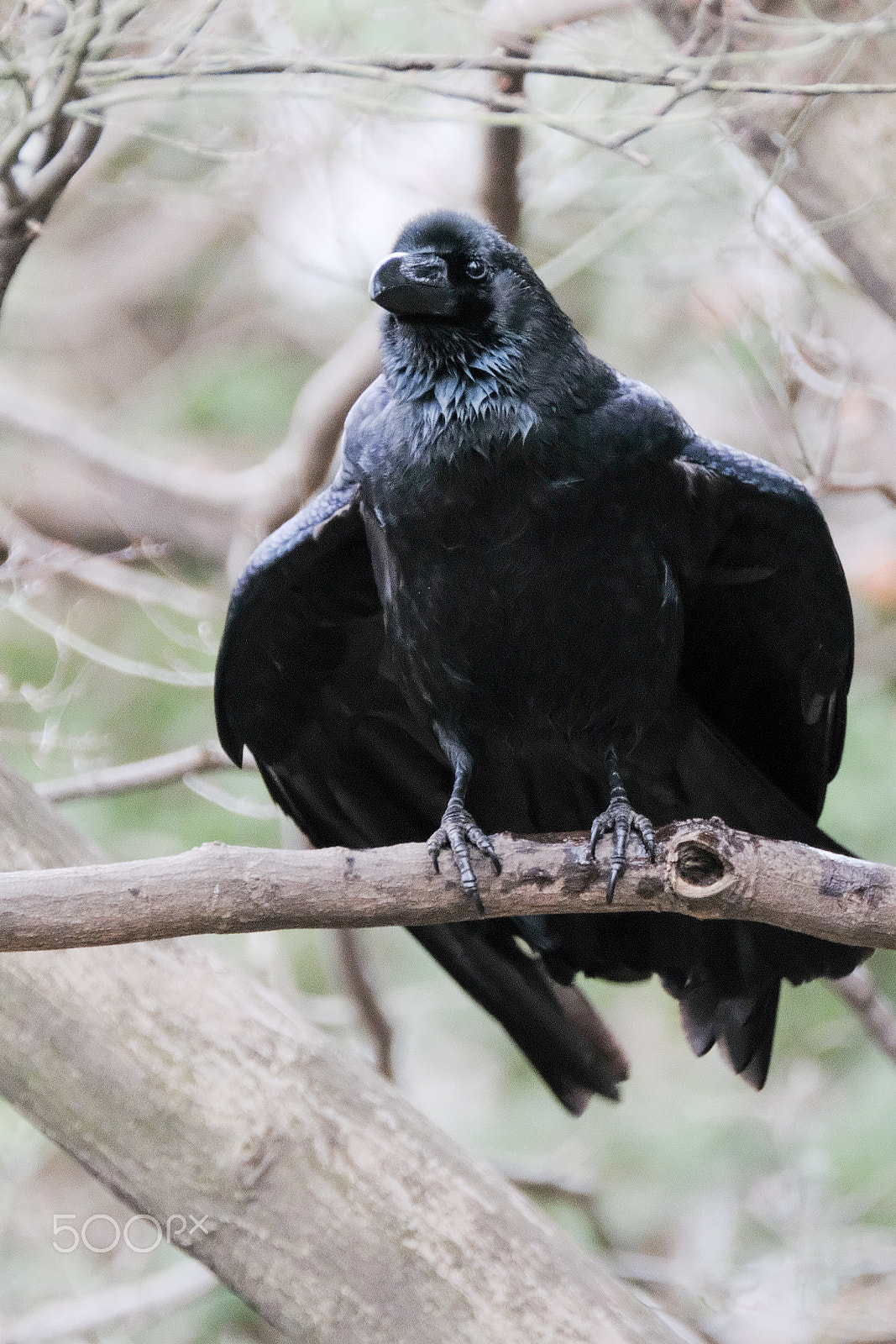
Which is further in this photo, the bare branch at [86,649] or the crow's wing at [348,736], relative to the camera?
the bare branch at [86,649]

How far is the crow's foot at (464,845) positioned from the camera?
2.29 m

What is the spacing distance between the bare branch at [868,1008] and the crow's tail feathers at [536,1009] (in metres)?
0.79

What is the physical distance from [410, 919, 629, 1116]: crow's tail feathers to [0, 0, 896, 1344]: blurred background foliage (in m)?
0.97

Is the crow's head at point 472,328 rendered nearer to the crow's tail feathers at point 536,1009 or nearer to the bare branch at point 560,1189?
the crow's tail feathers at point 536,1009

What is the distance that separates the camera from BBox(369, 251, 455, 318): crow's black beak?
8.30 ft

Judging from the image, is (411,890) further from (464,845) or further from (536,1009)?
(536,1009)

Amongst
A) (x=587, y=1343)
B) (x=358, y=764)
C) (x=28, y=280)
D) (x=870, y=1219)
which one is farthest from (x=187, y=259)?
(x=587, y=1343)

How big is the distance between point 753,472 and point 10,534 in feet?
6.24

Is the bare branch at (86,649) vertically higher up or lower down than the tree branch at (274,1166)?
higher up

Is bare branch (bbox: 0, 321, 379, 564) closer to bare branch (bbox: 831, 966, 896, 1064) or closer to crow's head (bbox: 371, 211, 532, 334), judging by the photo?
crow's head (bbox: 371, 211, 532, 334)

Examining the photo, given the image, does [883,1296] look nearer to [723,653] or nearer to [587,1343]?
[587,1343]

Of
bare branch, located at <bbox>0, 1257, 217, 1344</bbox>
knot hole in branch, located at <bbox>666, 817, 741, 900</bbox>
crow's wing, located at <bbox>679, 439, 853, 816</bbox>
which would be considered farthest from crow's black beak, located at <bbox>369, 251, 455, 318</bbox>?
bare branch, located at <bbox>0, 1257, 217, 1344</bbox>

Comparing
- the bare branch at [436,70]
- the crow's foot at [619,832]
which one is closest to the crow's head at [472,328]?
the bare branch at [436,70]

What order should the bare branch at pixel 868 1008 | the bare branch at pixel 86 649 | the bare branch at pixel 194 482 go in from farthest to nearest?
the bare branch at pixel 194 482 → the bare branch at pixel 868 1008 → the bare branch at pixel 86 649
